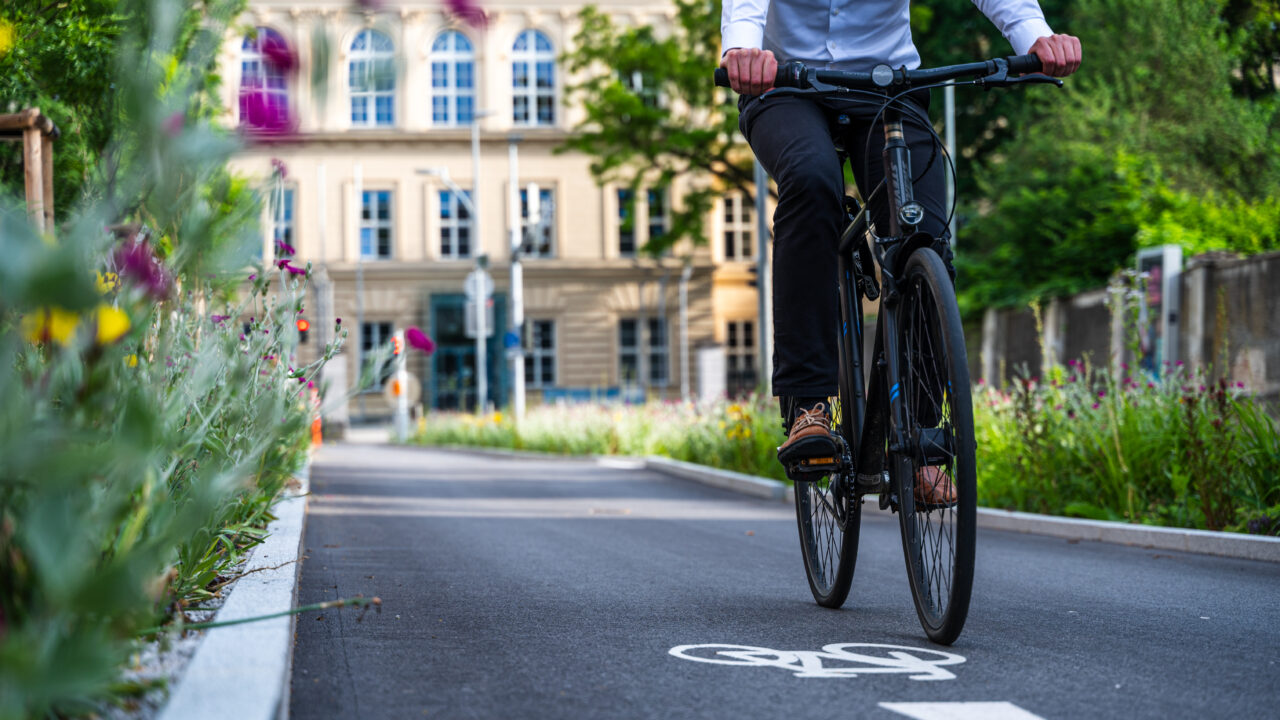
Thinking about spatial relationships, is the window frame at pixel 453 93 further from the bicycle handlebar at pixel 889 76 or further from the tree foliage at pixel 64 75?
the bicycle handlebar at pixel 889 76

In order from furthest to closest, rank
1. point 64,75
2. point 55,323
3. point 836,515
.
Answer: point 64,75, point 836,515, point 55,323

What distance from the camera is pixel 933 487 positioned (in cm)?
362

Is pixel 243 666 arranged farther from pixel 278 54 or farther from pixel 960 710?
pixel 960 710

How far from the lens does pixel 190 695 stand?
90.8 inches

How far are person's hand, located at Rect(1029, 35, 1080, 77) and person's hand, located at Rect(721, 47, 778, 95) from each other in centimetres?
76

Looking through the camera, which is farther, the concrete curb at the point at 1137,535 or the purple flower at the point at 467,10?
the concrete curb at the point at 1137,535

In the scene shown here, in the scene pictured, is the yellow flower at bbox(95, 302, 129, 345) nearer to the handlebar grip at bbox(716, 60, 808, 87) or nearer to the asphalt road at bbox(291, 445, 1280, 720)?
the asphalt road at bbox(291, 445, 1280, 720)

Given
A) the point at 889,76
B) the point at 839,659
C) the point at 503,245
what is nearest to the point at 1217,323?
the point at 889,76

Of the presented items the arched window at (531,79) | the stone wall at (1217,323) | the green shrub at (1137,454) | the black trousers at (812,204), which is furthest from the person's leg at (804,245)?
the arched window at (531,79)

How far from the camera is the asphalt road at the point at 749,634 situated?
10.1 ft

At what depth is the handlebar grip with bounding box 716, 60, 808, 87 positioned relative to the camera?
12.8ft

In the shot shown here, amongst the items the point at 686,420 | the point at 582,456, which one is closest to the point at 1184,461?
the point at 686,420

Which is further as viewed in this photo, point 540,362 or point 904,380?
point 540,362

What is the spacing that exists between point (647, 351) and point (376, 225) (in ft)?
35.5
